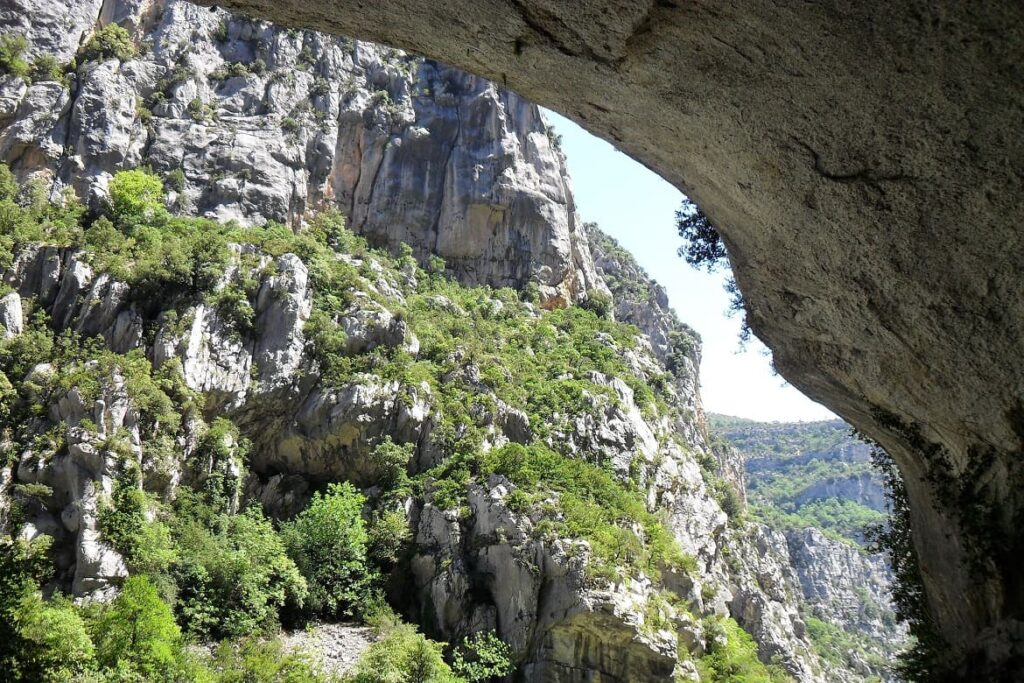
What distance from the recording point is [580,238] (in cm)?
5988

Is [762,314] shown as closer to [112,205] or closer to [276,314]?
[276,314]

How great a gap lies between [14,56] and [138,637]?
124 feet

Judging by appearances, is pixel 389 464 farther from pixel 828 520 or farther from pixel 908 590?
pixel 828 520

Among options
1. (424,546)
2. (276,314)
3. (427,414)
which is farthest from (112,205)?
(424,546)

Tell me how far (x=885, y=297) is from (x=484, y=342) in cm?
3506

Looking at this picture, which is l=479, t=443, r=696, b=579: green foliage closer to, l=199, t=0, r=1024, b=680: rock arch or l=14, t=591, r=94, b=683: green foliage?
l=14, t=591, r=94, b=683: green foliage

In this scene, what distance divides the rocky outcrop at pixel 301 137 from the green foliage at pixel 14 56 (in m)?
0.88

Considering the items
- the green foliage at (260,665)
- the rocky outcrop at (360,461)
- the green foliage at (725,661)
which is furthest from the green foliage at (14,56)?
the green foliage at (725,661)

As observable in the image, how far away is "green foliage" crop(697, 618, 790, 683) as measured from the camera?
26.8 meters

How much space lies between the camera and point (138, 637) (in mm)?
18062

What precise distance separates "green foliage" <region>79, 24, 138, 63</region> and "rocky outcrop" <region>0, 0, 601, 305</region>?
56cm

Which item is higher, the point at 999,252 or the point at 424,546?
the point at 999,252

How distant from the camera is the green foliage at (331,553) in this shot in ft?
86.0

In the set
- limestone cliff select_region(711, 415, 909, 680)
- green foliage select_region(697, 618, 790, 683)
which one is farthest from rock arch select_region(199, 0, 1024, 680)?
limestone cliff select_region(711, 415, 909, 680)
